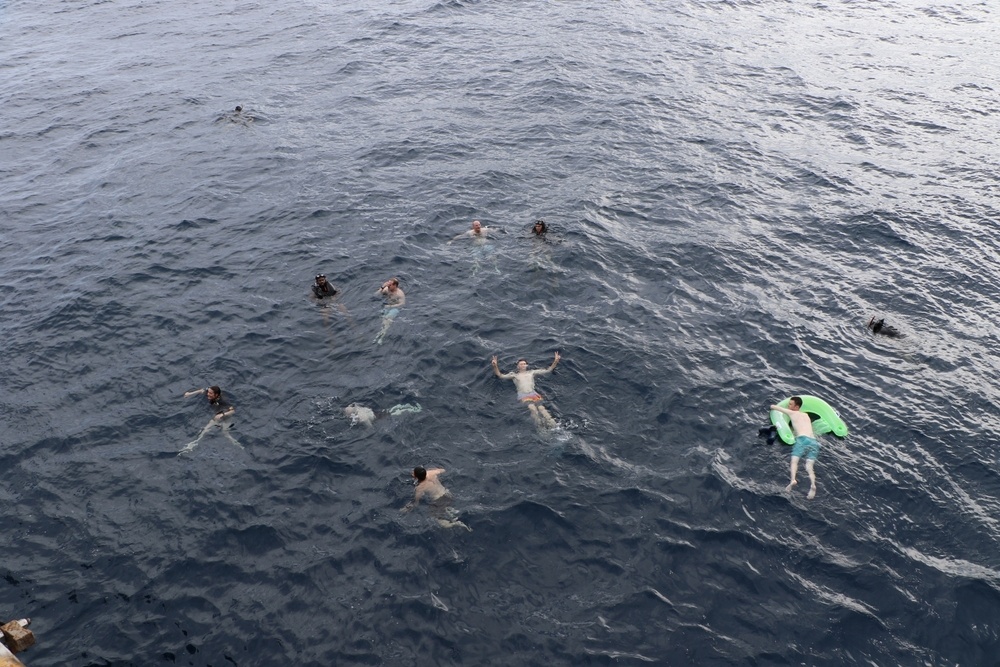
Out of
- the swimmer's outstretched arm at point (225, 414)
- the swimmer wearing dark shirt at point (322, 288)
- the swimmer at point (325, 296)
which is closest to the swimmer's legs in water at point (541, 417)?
the swimmer at point (325, 296)

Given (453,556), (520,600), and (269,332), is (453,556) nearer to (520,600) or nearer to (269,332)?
(520,600)

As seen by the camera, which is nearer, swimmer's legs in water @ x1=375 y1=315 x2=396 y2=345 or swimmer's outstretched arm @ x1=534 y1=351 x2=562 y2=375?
swimmer's outstretched arm @ x1=534 y1=351 x2=562 y2=375

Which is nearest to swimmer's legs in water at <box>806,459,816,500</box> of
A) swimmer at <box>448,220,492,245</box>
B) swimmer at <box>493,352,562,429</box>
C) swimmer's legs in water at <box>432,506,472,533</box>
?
swimmer at <box>493,352,562,429</box>

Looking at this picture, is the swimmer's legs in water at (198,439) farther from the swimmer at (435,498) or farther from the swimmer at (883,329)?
the swimmer at (883,329)

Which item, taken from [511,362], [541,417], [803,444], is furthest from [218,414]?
[803,444]

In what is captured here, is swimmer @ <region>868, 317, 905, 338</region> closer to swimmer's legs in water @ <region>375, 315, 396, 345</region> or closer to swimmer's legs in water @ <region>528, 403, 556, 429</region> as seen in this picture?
swimmer's legs in water @ <region>528, 403, 556, 429</region>

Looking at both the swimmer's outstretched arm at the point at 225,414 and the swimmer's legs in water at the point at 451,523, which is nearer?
the swimmer's legs in water at the point at 451,523
